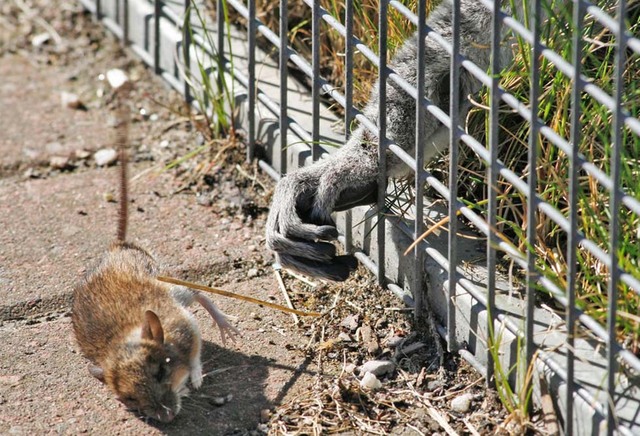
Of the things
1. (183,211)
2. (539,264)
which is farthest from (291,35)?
(539,264)

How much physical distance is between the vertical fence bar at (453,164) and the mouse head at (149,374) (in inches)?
37.8

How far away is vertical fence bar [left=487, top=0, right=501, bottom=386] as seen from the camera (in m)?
3.43

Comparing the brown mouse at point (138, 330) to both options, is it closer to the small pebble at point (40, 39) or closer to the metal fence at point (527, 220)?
the metal fence at point (527, 220)

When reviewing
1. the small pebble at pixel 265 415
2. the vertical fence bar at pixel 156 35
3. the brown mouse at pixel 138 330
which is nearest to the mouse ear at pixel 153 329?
the brown mouse at pixel 138 330

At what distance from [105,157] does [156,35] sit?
822 millimetres

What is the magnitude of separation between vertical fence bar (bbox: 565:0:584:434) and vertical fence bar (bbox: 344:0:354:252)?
1.23 metres

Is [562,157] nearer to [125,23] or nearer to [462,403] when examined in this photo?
[462,403]

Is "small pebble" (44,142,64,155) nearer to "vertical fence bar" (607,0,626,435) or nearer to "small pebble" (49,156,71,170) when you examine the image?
"small pebble" (49,156,71,170)

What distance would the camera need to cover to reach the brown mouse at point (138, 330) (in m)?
4.04

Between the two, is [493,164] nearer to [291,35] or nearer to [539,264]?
[539,264]

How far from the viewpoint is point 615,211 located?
3.07 m

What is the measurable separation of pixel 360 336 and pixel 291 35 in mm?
1958

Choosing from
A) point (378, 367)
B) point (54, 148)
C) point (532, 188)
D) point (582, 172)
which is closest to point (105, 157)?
point (54, 148)

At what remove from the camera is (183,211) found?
5480mm
